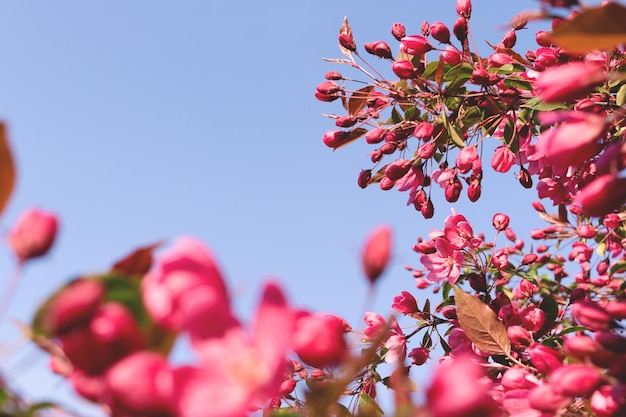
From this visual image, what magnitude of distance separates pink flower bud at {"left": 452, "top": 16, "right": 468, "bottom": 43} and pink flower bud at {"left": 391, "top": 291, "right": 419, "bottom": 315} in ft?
3.16

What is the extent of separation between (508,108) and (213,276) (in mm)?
1693

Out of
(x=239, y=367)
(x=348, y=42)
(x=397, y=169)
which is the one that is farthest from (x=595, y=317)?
(x=348, y=42)

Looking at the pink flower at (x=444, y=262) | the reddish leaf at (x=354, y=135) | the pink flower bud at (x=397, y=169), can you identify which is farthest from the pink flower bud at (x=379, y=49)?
the pink flower at (x=444, y=262)

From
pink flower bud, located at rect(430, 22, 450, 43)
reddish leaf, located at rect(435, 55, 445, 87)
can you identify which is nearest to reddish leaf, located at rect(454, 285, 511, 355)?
reddish leaf, located at rect(435, 55, 445, 87)

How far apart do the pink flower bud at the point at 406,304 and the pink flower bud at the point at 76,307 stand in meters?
1.73

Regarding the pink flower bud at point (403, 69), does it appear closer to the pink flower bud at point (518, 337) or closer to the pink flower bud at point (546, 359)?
the pink flower bud at point (518, 337)

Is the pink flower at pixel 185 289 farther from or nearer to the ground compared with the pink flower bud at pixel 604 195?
nearer to the ground

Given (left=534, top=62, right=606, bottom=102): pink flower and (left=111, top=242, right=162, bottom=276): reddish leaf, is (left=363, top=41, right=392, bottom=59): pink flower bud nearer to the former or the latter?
(left=534, top=62, right=606, bottom=102): pink flower

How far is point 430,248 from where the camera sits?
240cm

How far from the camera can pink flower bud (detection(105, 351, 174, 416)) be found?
1.86 feet

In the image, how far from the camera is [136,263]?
0.79 meters

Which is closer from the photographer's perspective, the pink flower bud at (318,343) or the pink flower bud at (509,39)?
the pink flower bud at (318,343)

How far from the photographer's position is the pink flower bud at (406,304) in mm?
2227

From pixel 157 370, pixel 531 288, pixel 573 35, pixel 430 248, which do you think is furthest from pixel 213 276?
pixel 531 288
